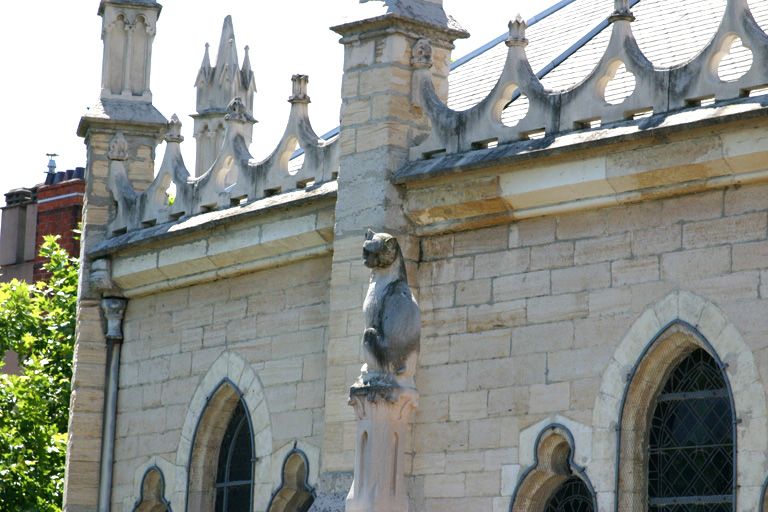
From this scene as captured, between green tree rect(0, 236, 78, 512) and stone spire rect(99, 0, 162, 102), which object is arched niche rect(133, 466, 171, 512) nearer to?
stone spire rect(99, 0, 162, 102)

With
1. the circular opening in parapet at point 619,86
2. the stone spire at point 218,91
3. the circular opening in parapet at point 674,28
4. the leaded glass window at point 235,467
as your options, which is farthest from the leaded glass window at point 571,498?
the stone spire at point 218,91

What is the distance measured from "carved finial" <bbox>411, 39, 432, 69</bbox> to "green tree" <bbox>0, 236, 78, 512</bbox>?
44.2 ft

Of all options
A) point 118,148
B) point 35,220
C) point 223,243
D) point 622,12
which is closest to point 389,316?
point 622,12

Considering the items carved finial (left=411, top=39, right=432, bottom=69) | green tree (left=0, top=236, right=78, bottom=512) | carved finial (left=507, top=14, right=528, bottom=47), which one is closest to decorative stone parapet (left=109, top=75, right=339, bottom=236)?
carved finial (left=411, top=39, right=432, bottom=69)

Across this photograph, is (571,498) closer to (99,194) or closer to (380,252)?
(380,252)

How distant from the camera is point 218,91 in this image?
28250 millimetres

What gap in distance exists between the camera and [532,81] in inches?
710

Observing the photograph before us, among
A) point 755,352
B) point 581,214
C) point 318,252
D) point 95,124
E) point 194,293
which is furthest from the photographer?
point 95,124

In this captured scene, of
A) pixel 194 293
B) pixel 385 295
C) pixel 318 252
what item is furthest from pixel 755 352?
pixel 194 293

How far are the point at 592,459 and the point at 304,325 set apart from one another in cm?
427

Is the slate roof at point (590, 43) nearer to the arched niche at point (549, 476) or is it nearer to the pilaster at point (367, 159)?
the pilaster at point (367, 159)

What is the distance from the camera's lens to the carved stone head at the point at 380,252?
1634cm

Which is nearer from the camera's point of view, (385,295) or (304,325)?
(385,295)

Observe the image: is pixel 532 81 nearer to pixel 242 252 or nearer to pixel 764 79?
pixel 764 79
